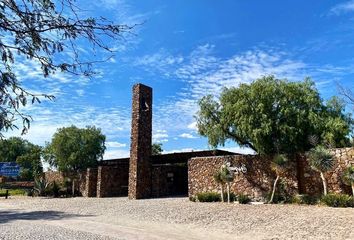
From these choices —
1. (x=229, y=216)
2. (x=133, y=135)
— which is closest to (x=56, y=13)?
(x=229, y=216)

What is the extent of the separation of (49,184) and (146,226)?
24040mm

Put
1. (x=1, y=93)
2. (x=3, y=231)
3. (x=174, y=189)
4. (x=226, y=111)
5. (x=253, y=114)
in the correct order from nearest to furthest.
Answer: (x=1, y=93)
(x=3, y=231)
(x=253, y=114)
(x=226, y=111)
(x=174, y=189)

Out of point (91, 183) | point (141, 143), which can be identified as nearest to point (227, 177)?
point (141, 143)

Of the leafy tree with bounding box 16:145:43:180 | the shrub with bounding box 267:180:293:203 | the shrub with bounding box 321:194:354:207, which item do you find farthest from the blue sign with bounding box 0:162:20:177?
the shrub with bounding box 321:194:354:207

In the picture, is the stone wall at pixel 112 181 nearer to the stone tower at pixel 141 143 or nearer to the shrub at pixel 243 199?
the stone tower at pixel 141 143

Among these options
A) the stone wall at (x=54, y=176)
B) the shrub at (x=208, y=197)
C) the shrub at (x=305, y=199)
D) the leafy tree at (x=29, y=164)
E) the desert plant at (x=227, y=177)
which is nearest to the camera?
the shrub at (x=305, y=199)

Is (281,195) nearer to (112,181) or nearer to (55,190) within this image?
(112,181)

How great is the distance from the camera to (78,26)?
14.1ft

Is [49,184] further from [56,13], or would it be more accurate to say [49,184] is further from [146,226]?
[56,13]

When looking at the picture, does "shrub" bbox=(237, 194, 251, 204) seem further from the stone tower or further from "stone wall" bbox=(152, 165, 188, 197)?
"stone wall" bbox=(152, 165, 188, 197)

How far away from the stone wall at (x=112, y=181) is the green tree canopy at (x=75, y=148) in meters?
11.0

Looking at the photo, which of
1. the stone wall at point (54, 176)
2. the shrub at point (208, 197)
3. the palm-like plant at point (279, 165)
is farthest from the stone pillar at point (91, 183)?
the palm-like plant at point (279, 165)

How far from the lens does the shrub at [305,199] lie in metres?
17.7

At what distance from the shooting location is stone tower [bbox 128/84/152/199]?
25.7m
